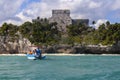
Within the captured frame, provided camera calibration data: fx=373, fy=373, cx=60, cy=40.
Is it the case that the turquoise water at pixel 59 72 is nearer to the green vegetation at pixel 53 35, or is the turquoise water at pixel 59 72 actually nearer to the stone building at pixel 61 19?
the green vegetation at pixel 53 35

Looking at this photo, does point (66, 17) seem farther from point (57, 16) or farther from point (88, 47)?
point (88, 47)

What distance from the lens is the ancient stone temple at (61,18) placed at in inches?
7385

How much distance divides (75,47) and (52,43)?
8461 millimetres

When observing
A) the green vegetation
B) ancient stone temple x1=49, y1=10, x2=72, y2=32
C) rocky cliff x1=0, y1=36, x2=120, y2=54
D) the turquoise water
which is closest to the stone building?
ancient stone temple x1=49, y1=10, x2=72, y2=32

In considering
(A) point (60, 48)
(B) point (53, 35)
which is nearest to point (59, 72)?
(A) point (60, 48)

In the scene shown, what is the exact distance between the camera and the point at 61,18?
7589 inches

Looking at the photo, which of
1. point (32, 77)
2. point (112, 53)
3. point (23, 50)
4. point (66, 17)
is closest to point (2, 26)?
point (23, 50)

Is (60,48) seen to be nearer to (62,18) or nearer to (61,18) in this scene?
(62,18)

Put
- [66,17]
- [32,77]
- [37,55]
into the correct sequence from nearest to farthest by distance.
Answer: [32,77], [37,55], [66,17]

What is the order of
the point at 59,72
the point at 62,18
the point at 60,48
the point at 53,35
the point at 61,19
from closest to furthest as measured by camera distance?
the point at 59,72
the point at 60,48
the point at 53,35
the point at 61,19
the point at 62,18

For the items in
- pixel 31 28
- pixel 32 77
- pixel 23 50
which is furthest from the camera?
pixel 31 28

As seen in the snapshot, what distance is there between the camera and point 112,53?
443 feet

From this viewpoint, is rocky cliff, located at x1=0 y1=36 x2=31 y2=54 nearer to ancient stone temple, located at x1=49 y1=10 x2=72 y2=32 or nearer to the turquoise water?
ancient stone temple, located at x1=49 y1=10 x2=72 y2=32

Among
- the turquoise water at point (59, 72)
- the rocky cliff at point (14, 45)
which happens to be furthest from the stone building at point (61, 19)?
the turquoise water at point (59, 72)
